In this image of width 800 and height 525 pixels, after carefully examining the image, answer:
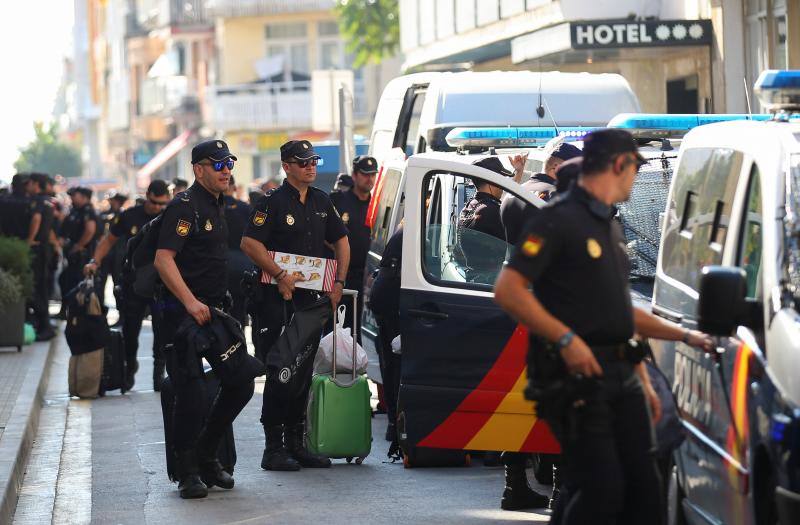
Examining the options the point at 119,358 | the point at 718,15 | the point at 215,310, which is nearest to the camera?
the point at 215,310

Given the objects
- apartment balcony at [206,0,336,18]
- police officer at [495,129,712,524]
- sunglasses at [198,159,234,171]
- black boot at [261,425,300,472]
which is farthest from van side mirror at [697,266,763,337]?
apartment balcony at [206,0,336,18]

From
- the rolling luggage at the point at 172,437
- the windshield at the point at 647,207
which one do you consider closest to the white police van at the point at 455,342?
the windshield at the point at 647,207

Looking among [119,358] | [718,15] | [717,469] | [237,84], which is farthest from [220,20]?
[717,469]

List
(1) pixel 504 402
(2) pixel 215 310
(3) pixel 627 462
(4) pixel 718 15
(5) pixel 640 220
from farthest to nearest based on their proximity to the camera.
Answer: (4) pixel 718 15 < (5) pixel 640 220 < (2) pixel 215 310 < (1) pixel 504 402 < (3) pixel 627 462

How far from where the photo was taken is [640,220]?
9.21 meters

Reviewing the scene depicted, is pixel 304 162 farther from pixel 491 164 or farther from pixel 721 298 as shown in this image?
Answer: pixel 721 298

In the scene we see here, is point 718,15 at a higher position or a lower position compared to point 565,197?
higher

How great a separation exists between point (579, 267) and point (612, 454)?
606 mm

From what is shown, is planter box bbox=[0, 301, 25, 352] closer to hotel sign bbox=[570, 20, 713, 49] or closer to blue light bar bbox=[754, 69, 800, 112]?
hotel sign bbox=[570, 20, 713, 49]

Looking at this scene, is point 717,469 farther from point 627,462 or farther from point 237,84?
point 237,84

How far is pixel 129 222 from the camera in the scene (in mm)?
14039

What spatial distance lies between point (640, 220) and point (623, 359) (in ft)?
12.4

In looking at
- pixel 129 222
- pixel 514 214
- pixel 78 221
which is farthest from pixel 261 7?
pixel 514 214

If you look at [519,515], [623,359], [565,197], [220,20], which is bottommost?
[519,515]
